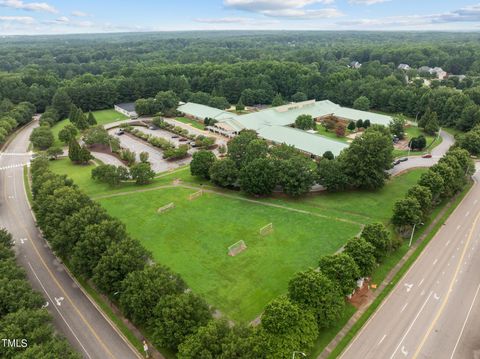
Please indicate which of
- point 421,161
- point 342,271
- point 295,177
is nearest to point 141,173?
point 295,177

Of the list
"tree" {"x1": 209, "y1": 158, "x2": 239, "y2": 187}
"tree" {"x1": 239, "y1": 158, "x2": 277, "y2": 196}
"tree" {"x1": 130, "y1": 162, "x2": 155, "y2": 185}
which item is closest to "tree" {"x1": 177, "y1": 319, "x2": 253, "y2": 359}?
"tree" {"x1": 239, "y1": 158, "x2": 277, "y2": 196}

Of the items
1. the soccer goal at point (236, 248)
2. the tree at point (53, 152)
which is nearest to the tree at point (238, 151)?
the soccer goal at point (236, 248)

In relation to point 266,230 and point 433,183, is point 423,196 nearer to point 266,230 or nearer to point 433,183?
point 433,183

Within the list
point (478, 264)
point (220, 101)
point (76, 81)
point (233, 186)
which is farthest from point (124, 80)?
point (478, 264)

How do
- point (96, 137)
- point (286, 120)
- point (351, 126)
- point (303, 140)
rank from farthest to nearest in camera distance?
point (286, 120) → point (351, 126) → point (96, 137) → point (303, 140)

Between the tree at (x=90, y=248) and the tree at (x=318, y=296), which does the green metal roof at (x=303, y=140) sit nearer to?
the tree at (x=318, y=296)

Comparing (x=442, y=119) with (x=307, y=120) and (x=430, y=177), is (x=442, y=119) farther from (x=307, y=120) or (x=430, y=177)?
(x=430, y=177)
